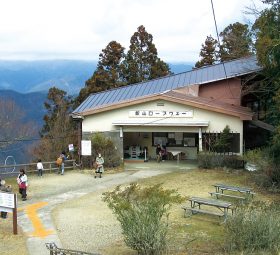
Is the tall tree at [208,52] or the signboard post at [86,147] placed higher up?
the tall tree at [208,52]

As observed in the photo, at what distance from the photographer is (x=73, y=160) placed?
79.5 feet

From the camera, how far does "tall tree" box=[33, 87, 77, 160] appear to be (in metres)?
35.4

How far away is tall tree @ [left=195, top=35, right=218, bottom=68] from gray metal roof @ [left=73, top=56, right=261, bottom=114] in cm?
1521

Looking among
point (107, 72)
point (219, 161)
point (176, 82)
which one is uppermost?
point (107, 72)

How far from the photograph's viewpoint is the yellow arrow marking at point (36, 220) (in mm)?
12462

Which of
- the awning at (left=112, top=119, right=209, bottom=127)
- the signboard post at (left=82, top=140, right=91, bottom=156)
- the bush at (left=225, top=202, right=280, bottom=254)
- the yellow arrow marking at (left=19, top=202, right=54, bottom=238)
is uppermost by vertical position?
the awning at (left=112, top=119, right=209, bottom=127)

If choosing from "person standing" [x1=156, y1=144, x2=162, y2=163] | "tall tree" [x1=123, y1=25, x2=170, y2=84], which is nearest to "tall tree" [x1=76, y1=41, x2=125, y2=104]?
"tall tree" [x1=123, y1=25, x2=170, y2=84]

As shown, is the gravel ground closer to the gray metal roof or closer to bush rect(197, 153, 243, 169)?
bush rect(197, 153, 243, 169)

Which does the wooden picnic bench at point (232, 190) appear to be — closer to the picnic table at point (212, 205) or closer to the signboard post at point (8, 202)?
the picnic table at point (212, 205)

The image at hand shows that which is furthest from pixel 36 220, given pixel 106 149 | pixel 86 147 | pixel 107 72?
pixel 107 72

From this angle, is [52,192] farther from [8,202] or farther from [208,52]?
[208,52]

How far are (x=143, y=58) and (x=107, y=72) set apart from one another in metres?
4.36

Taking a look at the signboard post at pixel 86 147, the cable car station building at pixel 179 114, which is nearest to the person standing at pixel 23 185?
the signboard post at pixel 86 147

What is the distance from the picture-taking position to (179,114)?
24406 millimetres
